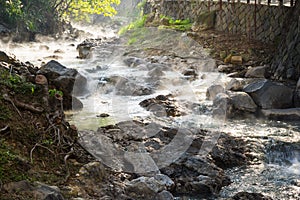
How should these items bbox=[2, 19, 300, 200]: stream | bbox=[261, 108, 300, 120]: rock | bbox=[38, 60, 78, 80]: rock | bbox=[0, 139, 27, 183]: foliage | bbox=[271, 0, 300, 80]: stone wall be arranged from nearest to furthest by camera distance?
1. bbox=[0, 139, 27, 183]: foliage
2. bbox=[2, 19, 300, 200]: stream
3. bbox=[261, 108, 300, 120]: rock
4. bbox=[38, 60, 78, 80]: rock
5. bbox=[271, 0, 300, 80]: stone wall

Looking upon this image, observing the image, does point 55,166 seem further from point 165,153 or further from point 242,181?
point 242,181

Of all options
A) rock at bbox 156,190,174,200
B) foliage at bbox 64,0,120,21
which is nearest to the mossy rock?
foliage at bbox 64,0,120,21

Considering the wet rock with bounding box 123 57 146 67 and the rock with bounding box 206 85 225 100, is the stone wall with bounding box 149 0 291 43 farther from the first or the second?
the rock with bounding box 206 85 225 100

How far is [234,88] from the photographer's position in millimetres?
10336

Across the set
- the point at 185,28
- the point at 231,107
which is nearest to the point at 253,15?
the point at 185,28

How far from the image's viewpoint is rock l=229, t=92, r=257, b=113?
30.2 feet

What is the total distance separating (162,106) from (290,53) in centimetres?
416

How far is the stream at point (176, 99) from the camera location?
236 inches

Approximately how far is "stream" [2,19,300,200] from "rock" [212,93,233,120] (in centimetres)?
17

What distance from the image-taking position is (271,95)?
31.1 feet

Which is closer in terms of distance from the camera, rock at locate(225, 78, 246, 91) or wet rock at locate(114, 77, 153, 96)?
rock at locate(225, 78, 246, 91)

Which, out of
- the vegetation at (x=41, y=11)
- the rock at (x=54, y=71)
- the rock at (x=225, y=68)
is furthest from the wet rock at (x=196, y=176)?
the vegetation at (x=41, y=11)

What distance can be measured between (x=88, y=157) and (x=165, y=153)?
1.22 meters

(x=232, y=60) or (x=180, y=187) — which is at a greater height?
(x=232, y=60)
